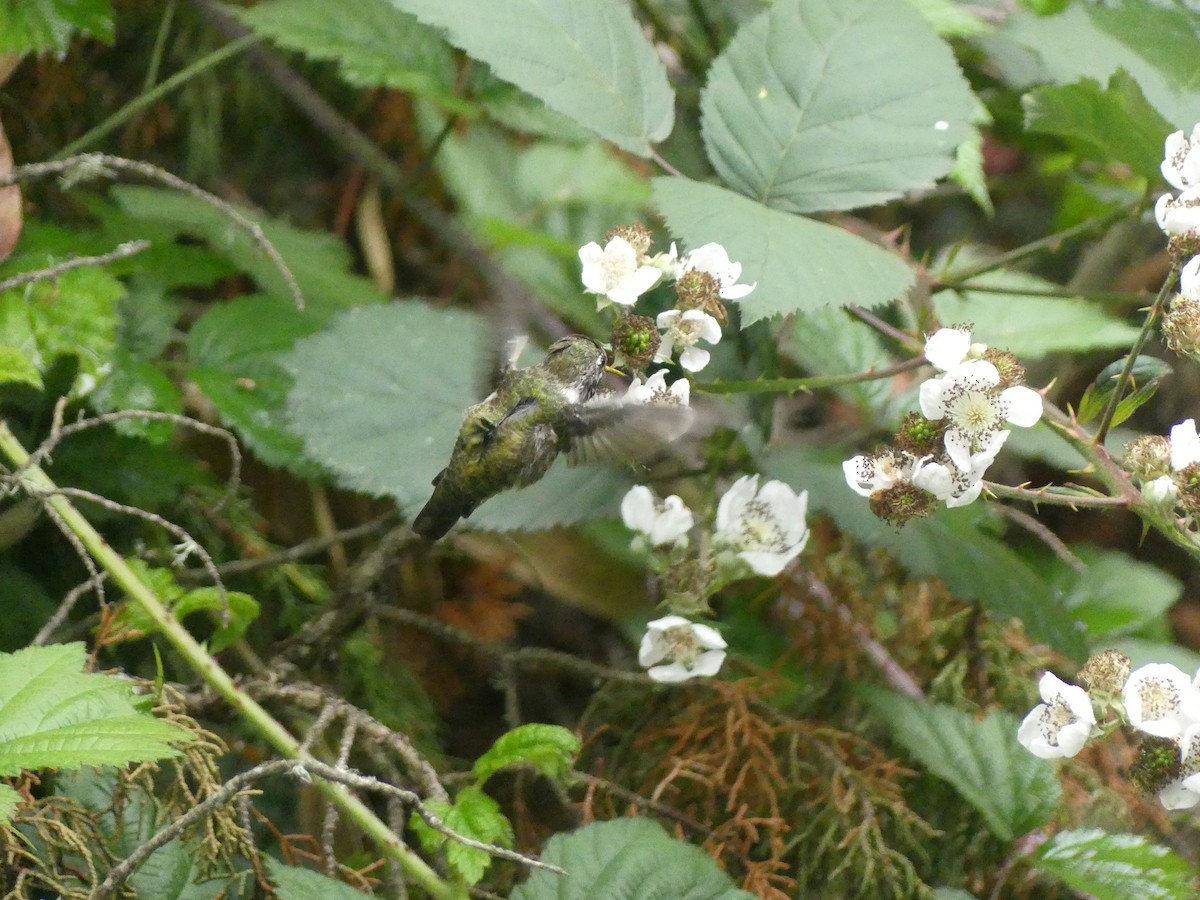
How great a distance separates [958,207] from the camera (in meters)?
2.87

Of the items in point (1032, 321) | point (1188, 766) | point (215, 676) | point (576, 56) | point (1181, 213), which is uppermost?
point (576, 56)

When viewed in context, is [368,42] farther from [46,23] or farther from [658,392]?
[658,392]

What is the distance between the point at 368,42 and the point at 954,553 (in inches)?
46.5

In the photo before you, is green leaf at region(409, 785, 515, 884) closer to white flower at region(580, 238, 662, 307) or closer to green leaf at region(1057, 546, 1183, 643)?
white flower at region(580, 238, 662, 307)

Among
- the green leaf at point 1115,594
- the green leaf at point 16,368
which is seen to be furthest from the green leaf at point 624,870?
the green leaf at point 1115,594

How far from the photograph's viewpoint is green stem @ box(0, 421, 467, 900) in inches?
41.0

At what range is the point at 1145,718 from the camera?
96 centimetres

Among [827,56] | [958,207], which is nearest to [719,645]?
[827,56]

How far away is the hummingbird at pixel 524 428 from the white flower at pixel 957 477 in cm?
31

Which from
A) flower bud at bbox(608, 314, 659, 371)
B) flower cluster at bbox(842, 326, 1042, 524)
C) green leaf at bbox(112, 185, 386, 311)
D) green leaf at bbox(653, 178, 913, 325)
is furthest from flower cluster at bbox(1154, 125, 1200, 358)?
green leaf at bbox(112, 185, 386, 311)

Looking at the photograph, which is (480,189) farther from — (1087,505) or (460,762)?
(1087,505)

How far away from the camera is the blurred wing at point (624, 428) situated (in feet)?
3.07

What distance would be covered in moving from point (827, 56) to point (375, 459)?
748 mm

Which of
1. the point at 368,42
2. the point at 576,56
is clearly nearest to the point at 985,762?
the point at 576,56
